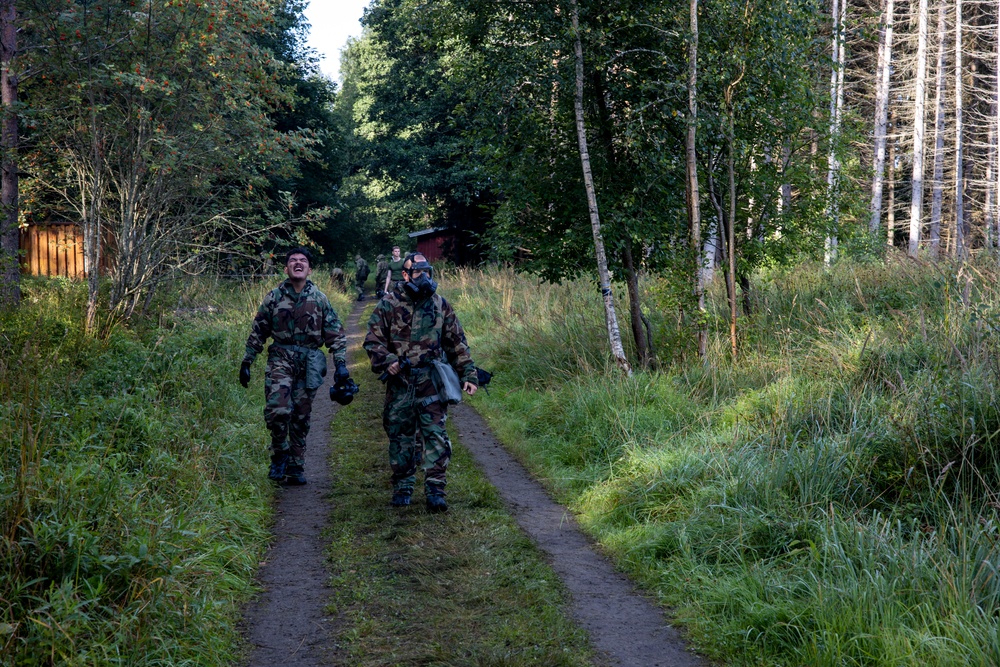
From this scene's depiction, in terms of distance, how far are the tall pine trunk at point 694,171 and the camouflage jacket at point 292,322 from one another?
436 centimetres

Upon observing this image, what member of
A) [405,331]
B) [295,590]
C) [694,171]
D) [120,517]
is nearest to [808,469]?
[405,331]

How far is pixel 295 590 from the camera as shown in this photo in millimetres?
5055

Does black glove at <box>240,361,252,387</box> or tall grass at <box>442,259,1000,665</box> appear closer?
tall grass at <box>442,259,1000,665</box>

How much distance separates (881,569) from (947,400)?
5.93 ft

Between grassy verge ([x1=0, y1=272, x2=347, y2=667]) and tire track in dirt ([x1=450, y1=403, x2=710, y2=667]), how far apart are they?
6.42 ft

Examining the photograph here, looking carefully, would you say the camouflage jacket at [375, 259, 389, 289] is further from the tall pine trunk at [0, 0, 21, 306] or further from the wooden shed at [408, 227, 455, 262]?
the wooden shed at [408, 227, 455, 262]

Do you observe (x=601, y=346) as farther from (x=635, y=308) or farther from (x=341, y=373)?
(x=341, y=373)

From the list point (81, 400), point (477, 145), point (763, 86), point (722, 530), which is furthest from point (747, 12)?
point (81, 400)

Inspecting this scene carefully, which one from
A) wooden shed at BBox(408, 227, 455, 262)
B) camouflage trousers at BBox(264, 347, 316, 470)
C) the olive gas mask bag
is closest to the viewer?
the olive gas mask bag

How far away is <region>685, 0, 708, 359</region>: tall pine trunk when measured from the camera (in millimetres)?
9273

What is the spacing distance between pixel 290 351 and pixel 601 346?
4852 millimetres

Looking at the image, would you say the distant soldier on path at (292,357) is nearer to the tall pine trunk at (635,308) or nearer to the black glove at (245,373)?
the black glove at (245,373)

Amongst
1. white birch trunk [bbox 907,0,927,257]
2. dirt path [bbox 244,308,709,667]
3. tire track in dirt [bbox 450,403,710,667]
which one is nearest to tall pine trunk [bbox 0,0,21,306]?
dirt path [bbox 244,308,709,667]

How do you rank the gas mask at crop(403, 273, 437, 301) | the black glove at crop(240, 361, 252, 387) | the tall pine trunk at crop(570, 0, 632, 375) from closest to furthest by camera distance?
the gas mask at crop(403, 273, 437, 301)
the black glove at crop(240, 361, 252, 387)
the tall pine trunk at crop(570, 0, 632, 375)
